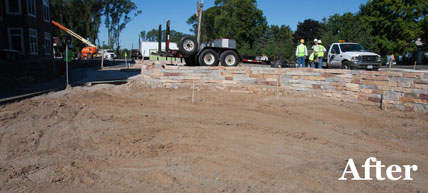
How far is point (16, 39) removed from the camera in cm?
2641

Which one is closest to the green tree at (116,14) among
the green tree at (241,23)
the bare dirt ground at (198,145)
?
the green tree at (241,23)

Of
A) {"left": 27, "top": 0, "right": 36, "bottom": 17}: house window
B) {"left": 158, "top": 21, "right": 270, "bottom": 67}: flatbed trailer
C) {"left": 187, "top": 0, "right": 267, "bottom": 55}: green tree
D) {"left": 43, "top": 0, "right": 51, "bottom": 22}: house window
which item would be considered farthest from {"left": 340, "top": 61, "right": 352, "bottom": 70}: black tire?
{"left": 187, "top": 0, "right": 267, "bottom": 55}: green tree

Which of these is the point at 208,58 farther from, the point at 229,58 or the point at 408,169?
the point at 408,169

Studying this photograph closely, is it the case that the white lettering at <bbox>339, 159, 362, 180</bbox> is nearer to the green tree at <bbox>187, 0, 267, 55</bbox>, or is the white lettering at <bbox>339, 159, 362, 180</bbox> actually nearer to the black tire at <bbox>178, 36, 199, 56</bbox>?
the black tire at <bbox>178, 36, 199, 56</bbox>

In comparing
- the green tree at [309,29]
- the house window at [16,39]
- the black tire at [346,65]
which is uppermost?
the green tree at [309,29]

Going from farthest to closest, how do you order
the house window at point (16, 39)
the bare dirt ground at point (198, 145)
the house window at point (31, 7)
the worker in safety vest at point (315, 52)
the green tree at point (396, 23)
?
1. the green tree at point (396, 23)
2. the house window at point (31, 7)
3. the house window at point (16, 39)
4. the worker in safety vest at point (315, 52)
5. the bare dirt ground at point (198, 145)

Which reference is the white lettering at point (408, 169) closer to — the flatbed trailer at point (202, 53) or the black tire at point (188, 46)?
the flatbed trailer at point (202, 53)

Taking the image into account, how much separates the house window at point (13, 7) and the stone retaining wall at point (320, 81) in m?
19.0

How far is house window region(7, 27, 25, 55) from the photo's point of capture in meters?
26.2

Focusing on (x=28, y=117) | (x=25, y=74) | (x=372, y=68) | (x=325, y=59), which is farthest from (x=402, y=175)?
(x=25, y=74)

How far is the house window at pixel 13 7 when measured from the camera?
85.1 ft

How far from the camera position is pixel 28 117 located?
762 cm

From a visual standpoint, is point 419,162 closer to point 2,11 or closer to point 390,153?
point 390,153

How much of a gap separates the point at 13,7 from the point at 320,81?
2522 cm
